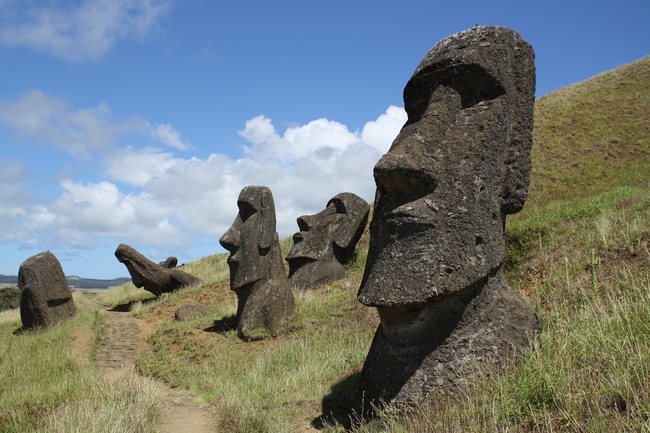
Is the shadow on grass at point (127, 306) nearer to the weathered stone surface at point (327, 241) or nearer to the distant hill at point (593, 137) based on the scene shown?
the weathered stone surface at point (327, 241)

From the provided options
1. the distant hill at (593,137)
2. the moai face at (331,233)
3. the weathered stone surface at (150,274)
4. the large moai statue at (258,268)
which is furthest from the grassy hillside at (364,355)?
the distant hill at (593,137)

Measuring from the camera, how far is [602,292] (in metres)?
5.89

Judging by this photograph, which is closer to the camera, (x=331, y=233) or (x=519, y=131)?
(x=519, y=131)

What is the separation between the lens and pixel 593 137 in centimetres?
2444

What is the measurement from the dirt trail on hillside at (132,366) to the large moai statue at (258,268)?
87.3 inches

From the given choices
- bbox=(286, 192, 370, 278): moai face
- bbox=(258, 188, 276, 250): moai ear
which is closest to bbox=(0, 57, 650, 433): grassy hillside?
bbox=(286, 192, 370, 278): moai face

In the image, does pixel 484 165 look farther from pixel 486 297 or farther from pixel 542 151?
pixel 542 151

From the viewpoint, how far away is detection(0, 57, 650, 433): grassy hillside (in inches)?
136

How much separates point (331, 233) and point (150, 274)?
6819mm

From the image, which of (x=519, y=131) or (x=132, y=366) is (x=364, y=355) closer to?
(x=519, y=131)

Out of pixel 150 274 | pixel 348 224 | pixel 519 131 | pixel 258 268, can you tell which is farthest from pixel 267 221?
pixel 150 274

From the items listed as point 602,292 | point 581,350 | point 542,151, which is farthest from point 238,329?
point 542,151

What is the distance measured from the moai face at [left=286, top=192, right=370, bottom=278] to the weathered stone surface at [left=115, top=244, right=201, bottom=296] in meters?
5.05

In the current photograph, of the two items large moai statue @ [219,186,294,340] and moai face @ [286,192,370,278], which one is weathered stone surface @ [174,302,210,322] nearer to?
large moai statue @ [219,186,294,340]
